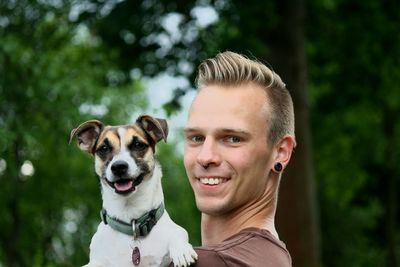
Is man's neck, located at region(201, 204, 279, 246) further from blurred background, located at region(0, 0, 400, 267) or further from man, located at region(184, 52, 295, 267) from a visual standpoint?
blurred background, located at region(0, 0, 400, 267)

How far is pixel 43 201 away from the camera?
23.0 meters

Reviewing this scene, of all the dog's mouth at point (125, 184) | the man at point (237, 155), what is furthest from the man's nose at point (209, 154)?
the dog's mouth at point (125, 184)

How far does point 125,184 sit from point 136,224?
0.45 m

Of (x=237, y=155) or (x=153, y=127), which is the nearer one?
(x=237, y=155)

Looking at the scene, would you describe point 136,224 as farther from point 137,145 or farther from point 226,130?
point 226,130

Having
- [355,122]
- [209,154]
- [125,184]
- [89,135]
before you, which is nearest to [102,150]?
[89,135]

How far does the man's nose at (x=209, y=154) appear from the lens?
4.02 m

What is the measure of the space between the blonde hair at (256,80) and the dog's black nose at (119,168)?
2.82 ft

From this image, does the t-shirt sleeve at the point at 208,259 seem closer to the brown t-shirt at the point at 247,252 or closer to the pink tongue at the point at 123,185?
the brown t-shirt at the point at 247,252

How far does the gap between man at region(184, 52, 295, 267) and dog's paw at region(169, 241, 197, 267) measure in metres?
0.06

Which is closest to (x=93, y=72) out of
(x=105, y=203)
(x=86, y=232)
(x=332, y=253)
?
(x=86, y=232)

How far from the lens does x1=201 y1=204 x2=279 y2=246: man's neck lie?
4238 millimetres

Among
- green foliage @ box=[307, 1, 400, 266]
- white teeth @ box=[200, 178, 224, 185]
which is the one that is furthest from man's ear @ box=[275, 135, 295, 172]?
green foliage @ box=[307, 1, 400, 266]

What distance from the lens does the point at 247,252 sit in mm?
3867
